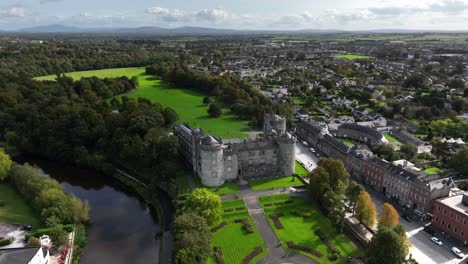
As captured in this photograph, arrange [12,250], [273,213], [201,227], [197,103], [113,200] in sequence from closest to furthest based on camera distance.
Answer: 1. [12,250]
2. [201,227]
3. [273,213]
4. [113,200]
5. [197,103]

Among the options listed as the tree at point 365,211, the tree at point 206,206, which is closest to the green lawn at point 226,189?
the tree at point 206,206

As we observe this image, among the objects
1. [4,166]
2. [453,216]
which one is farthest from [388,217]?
[4,166]

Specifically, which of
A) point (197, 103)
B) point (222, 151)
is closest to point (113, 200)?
point (222, 151)

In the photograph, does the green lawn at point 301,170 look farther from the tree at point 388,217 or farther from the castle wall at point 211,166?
the tree at point 388,217

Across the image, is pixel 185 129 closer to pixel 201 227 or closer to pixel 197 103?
pixel 201 227

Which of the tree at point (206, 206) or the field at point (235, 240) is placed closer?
the field at point (235, 240)

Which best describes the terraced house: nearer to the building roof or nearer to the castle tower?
the castle tower
